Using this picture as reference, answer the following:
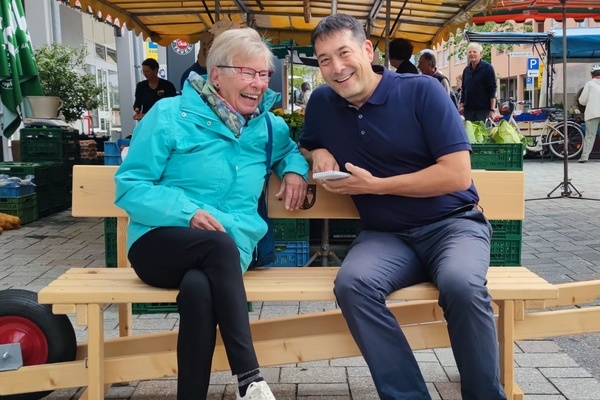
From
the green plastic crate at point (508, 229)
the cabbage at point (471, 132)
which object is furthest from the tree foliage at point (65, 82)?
the green plastic crate at point (508, 229)

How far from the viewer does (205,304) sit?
2598mm

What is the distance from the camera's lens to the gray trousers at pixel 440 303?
8.20ft

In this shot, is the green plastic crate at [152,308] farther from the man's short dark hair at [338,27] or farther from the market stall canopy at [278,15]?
the market stall canopy at [278,15]

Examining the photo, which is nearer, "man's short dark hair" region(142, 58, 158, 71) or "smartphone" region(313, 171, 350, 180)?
"smartphone" region(313, 171, 350, 180)

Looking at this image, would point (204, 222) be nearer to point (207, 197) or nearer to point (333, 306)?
point (207, 197)

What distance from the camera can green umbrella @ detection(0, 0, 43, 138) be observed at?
21.4 feet

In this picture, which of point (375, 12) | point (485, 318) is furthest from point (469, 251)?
point (375, 12)

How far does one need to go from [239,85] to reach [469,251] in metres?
1.17

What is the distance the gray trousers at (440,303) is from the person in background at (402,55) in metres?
4.92

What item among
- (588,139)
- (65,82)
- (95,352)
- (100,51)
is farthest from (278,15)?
(100,51)

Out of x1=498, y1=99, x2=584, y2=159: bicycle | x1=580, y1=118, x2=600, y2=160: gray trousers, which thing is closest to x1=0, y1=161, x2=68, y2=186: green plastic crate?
x1=498, y1=99, x2=584, y2=159: bicycle

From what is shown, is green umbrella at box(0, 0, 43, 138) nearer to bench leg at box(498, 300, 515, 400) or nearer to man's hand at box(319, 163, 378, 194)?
man's hand at box(319, 163, 378, 194)

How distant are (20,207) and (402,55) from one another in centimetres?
467

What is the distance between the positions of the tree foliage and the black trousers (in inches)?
347
